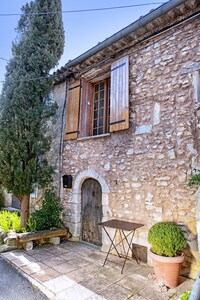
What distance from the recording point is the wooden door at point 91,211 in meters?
4.74

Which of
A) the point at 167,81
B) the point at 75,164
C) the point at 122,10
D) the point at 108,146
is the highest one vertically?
the point at 122,10

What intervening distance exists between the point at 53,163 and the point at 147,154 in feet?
10.4

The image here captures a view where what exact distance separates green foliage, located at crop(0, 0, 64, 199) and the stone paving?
182 centimetres

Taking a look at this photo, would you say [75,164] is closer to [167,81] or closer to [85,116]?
[85,116]

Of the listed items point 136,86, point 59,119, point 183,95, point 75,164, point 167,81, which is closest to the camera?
point 183,95

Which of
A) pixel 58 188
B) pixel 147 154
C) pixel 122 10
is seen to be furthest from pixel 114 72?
pixel 58 188

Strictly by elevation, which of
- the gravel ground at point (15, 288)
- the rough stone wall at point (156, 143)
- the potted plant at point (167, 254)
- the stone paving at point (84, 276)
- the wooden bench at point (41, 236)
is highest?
the rough stone wall at point (156, 143)

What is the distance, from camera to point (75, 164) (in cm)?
531

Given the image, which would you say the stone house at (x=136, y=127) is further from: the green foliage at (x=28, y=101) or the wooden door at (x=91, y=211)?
the green foliage at (x=28, y=101)

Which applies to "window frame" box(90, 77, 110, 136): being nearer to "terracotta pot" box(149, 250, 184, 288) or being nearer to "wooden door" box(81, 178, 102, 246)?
"wooden door" box(81, 178, 102, 246)

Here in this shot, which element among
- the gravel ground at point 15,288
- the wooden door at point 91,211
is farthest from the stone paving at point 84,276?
the wooden door at point 91,211

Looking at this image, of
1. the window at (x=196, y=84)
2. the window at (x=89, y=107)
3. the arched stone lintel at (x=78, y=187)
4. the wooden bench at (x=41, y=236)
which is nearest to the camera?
the window at (x=196, y=84)

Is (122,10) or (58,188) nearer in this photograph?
(122,10)

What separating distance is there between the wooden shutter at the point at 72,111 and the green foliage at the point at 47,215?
183cm
